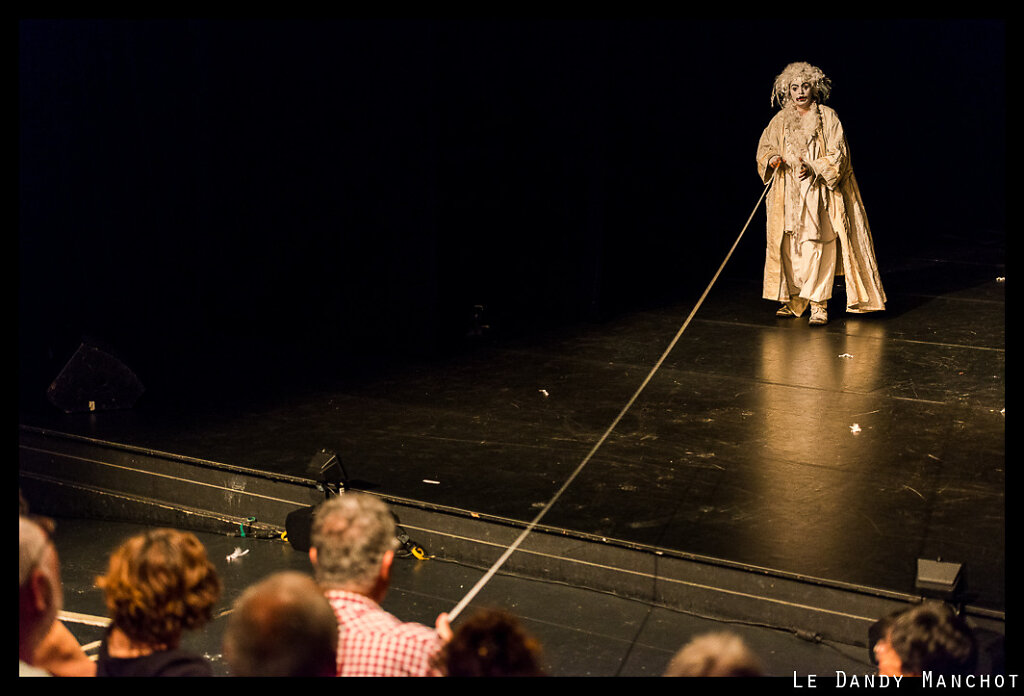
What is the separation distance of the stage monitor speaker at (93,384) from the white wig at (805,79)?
3742 mm

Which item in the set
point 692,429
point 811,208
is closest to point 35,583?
point 692,429

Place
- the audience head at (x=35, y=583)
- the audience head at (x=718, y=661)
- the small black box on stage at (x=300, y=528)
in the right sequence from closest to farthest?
the audience head at (x=718, y=661) → the audience head at (x=35, y=583) → the small black box on stage at (x=300, y=528)

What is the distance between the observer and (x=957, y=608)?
3.50m

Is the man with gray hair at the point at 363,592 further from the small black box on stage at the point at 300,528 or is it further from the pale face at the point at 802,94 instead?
the pale face at the point at 802,94

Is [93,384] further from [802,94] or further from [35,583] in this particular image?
[802,94]

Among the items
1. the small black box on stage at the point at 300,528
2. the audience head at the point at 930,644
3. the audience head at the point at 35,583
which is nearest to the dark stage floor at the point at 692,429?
the small black box on stage at the point at 300,528

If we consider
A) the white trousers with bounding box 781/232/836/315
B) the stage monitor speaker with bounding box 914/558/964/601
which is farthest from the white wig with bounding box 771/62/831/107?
the stage monitor speaker with bounding box 914/558/964/601

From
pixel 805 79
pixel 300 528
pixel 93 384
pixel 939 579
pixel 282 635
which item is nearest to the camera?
pixel 282 635

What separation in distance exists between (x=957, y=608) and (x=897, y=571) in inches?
10.9

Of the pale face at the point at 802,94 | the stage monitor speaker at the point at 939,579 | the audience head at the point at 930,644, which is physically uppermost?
the pale face at the point at 802,94

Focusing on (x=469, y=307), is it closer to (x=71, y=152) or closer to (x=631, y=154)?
(x=631, y=154)

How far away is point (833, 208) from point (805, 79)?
74cm

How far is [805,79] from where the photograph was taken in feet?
20.9

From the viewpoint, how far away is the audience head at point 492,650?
6.79ft
